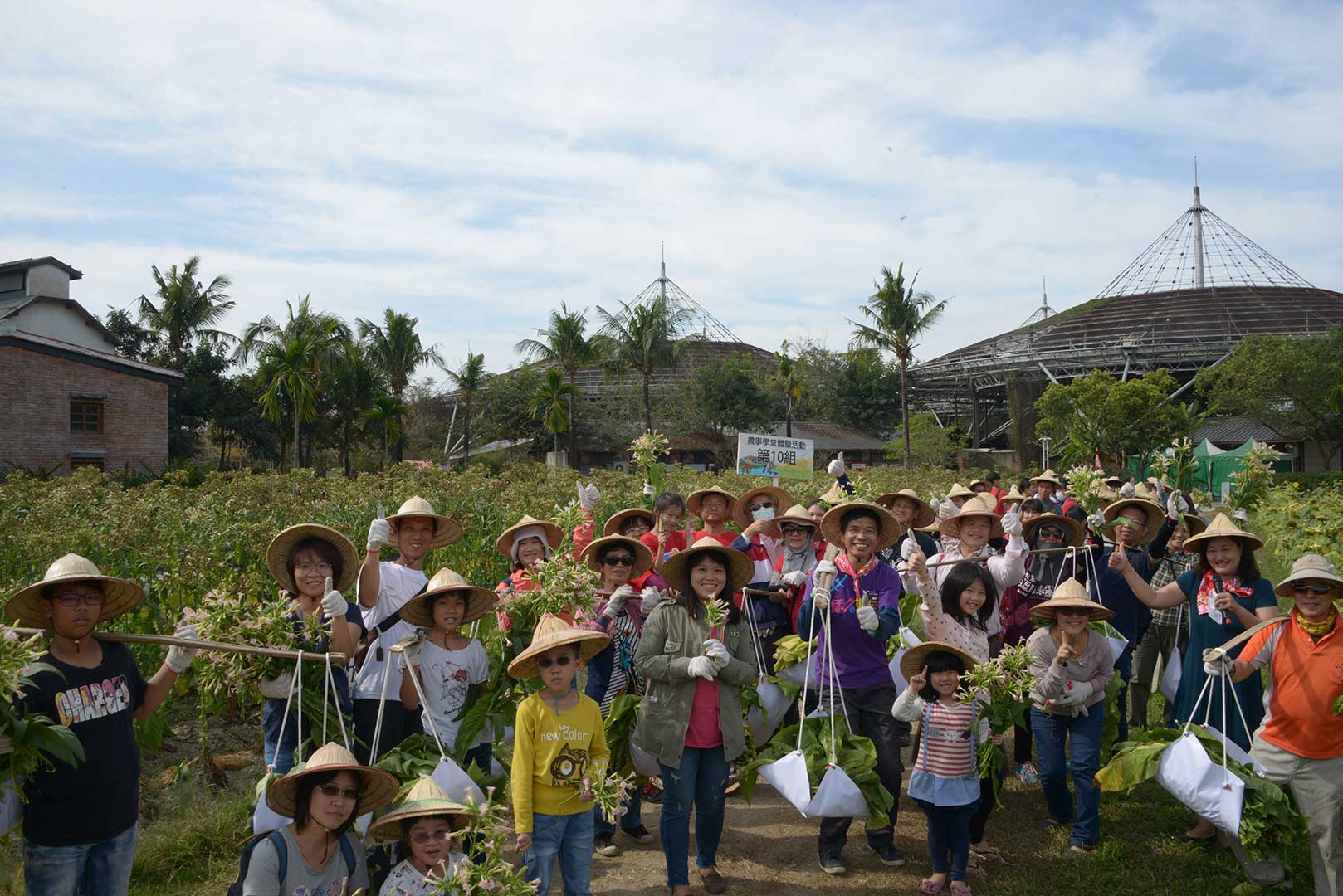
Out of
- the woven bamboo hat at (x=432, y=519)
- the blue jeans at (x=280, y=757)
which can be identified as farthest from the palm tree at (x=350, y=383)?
the blue jeans at (x=280, y=757)

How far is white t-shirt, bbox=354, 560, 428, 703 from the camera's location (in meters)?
4.69

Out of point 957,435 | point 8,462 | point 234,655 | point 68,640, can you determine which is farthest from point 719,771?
point 957,435

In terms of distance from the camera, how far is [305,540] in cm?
476

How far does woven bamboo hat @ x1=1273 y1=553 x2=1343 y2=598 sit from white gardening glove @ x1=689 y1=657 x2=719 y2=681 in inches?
110

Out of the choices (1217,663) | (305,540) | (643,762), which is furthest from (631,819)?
(1217,663)

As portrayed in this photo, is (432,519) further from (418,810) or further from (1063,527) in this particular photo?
(1063,527)

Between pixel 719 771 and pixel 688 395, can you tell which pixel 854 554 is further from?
pixel 688 395

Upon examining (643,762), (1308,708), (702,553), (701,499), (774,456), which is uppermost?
(774,456)

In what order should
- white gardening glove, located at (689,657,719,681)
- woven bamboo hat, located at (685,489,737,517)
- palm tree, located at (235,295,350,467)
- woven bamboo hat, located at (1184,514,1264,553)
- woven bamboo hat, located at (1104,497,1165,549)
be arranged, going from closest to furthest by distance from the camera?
white gardening glove, located at (689,657,719,681) → woven bamboo hat, located at (1184,514,1264,553) → woven bamboo hat, located at (1104,497,1165,549) → woven bamboo hat, located at (685,489,737,517) → palm tree, located at (235,295,350,467)

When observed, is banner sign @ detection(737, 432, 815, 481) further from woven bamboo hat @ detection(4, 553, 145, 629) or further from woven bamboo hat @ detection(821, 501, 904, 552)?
woven bamboo hat @ detection(4, 553, 145, 629)

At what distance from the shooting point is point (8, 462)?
26.2 meters

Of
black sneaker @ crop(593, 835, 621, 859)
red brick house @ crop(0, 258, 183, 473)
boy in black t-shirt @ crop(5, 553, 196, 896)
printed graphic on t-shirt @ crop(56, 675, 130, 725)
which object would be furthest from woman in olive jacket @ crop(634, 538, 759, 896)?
red brick house @ crop(0, 258, 183, 473)

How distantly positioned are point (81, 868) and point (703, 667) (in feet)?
8.85

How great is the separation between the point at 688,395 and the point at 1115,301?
32.6 metres
